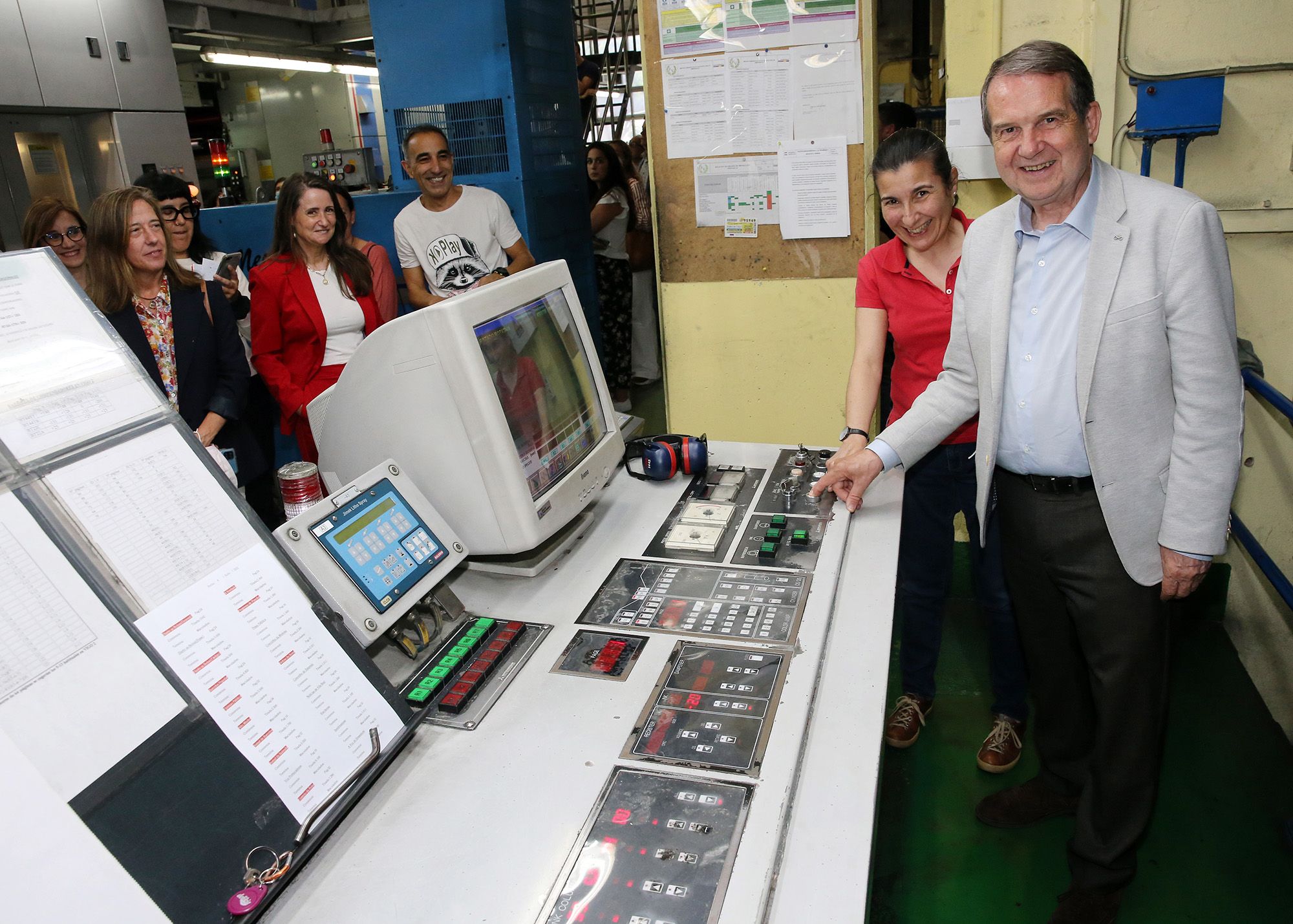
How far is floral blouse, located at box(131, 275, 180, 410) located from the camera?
242 cm

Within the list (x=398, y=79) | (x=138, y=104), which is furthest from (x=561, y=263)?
(x=138, y=104)

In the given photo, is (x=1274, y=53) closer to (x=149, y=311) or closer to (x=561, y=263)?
(x=561, y=263)

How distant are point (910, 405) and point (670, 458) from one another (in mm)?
559

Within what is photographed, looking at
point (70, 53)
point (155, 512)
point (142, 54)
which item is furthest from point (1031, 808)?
point (142, 54)

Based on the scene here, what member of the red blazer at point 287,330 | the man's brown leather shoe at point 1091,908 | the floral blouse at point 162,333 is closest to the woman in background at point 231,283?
the red blazer at point 287,330

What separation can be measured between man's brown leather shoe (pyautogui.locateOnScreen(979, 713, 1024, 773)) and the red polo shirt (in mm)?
759

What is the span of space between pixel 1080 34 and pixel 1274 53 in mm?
474

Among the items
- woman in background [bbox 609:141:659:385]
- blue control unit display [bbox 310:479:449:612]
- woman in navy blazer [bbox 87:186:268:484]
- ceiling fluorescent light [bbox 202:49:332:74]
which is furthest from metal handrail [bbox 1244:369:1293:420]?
ceiling fluorescent light [bbox 202:49:332:74]

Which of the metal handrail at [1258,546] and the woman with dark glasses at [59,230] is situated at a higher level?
the woman with dark glasses at [59,230]

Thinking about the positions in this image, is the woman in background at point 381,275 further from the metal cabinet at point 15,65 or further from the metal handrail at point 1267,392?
the metal cabinet at point 15,65

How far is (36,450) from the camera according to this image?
910mm

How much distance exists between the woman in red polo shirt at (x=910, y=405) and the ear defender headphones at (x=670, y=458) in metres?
0.33

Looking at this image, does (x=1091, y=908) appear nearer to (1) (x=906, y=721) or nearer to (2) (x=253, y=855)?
(1) (x=906, y=721)

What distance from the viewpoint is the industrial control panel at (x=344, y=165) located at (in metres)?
4.30
